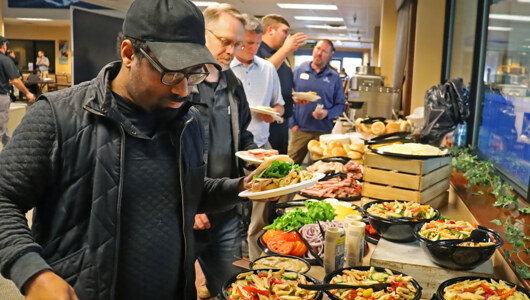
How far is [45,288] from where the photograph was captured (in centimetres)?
114

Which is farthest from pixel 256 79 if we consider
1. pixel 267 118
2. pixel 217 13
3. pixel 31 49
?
pixel 31 49

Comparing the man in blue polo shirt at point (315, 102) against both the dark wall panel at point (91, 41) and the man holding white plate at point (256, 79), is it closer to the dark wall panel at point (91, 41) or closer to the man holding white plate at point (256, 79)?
the man holding white plate at point (256, 79)

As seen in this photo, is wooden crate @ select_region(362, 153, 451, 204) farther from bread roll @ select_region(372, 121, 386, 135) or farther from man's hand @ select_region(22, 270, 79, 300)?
man's hand @ select_region(22, 270, 79, 300)

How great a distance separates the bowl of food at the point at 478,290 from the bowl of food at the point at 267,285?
41cm

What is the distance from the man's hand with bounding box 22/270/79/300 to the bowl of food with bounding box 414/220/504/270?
50.0 inches

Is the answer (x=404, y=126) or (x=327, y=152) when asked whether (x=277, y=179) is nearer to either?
(x=327, y=152)

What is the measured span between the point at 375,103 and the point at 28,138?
641 centimetres

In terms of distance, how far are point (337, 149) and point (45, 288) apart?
3214 millimetres

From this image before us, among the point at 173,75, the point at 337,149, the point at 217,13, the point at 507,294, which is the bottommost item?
the point at 507,294

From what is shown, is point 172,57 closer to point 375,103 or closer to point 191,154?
point 191,154

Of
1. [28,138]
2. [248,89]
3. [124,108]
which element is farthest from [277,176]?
[248,89]

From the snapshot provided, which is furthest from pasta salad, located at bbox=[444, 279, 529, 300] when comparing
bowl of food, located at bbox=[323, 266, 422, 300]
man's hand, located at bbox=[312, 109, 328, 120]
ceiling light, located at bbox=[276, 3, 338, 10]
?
ceiling light, located at bbox=[276, 3, 338, 10]

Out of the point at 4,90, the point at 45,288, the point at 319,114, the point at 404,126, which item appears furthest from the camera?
the point at 4,90

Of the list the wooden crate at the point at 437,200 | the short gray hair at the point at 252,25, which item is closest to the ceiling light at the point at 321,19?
the short gray hair at the point at 252,25
